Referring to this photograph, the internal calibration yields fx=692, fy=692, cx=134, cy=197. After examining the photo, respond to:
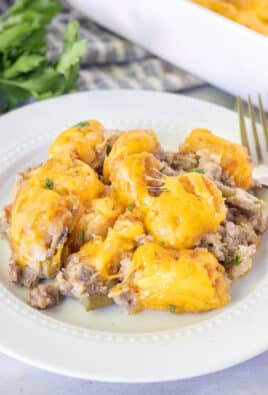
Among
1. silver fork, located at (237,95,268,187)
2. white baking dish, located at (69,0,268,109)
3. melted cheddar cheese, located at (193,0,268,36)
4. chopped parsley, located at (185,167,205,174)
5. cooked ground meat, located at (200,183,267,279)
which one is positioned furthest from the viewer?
melted cheddar cheese, located at (193,0,268,36)

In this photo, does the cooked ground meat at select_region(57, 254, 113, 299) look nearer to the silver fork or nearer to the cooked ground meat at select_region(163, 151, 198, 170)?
the cooked ground meat at select_region(163, 151, 198, 170)

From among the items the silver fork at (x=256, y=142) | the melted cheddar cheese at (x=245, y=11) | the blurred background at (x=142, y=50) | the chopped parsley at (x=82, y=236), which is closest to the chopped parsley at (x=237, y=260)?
the chopped parsley at (x=82, y=236)

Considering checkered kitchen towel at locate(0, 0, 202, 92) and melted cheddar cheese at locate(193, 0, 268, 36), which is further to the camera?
checkered kitchen towel at locate(0, 0, 202, 92)

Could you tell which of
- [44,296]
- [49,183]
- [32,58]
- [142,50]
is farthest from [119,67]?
[44,296]

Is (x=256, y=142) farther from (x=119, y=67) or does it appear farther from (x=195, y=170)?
(x=119, y=67)

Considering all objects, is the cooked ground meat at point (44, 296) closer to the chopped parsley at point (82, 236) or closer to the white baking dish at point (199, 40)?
the chopped parsley at point (82, 236)

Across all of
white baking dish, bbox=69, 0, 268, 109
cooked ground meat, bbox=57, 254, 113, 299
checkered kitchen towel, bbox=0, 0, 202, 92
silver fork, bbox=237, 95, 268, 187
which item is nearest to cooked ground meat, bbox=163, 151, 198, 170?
silver fork, bbox=237, 95, 268, 187
